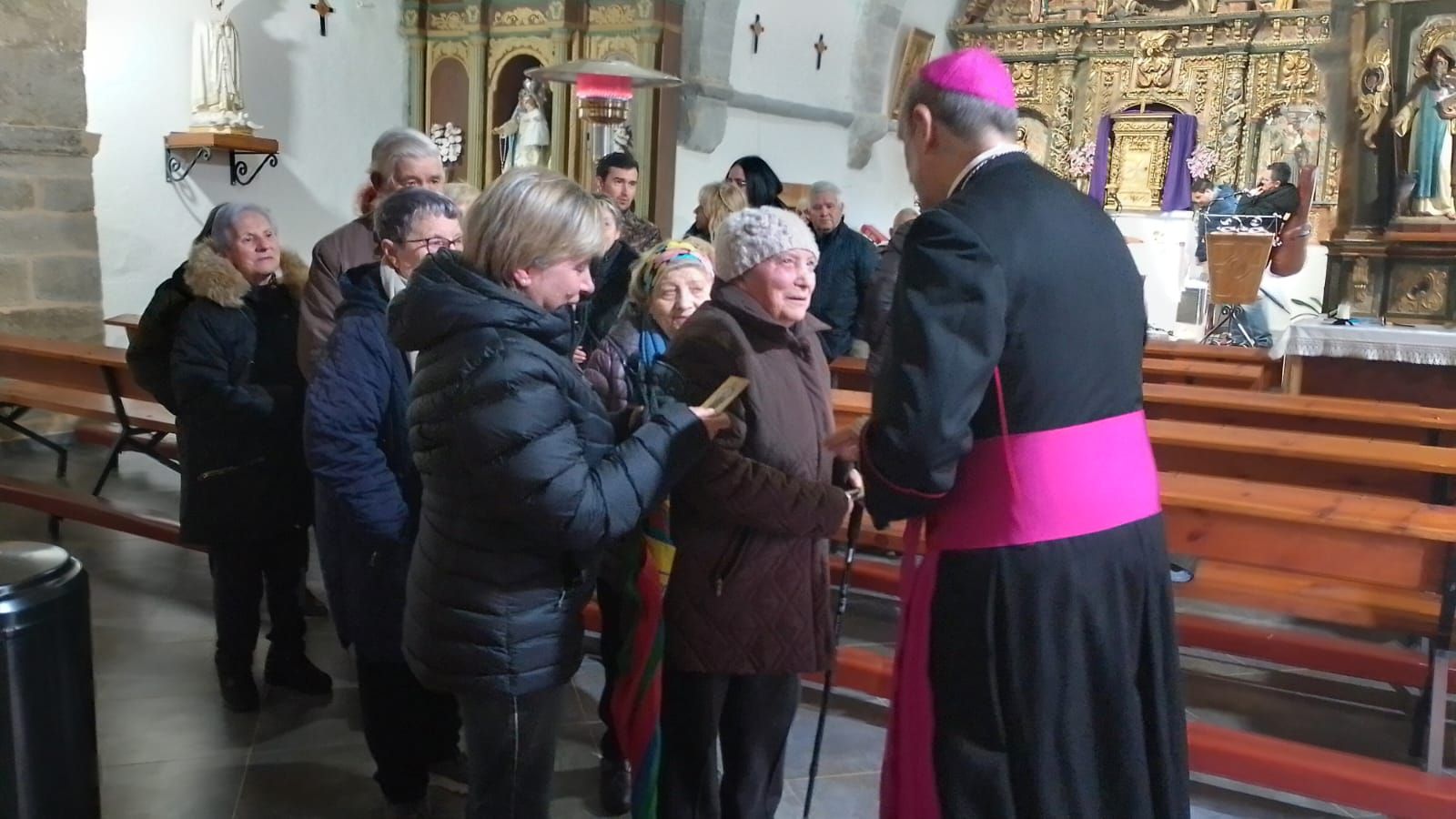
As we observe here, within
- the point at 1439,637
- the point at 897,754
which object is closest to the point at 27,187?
the point at 897,754

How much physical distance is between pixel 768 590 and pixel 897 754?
48cm

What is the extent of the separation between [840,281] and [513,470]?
3.85 metres

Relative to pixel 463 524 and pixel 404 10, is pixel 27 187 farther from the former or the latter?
pixel 463 524

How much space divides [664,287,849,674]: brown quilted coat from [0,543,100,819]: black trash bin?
3.34 ft

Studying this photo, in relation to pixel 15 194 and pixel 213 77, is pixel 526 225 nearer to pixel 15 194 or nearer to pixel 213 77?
pixel 15 194

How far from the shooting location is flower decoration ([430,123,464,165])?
28.8ft

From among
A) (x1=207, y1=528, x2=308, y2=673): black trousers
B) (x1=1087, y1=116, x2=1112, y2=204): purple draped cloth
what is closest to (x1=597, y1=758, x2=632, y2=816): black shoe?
(x1=207, y1=528, x2=308, y2=673): black trousers

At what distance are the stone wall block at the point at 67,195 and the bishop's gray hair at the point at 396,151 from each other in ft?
14.6

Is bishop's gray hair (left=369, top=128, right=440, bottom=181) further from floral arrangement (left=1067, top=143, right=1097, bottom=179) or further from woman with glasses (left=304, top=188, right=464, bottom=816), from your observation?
floral arrangement (left=1067, top=143, right=1097, bottom=179)

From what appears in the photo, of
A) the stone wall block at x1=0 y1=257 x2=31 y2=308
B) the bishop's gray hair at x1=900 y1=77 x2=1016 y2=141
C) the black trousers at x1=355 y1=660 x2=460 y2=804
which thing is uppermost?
the bishop's gray hair at x1=900 y1=77 x2=1016 y2=141

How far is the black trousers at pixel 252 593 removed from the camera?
10.3 feet

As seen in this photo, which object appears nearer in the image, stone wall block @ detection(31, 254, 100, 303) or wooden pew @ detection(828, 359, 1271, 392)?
wooden pew @ detection(828, 359, 1271, 392)

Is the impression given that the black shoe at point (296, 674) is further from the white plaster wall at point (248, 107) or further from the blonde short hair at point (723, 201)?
the white plaster wall at point (248, 107)

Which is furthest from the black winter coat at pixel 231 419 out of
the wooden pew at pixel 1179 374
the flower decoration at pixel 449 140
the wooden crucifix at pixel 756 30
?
the wooden crucifix at pixel 756 30
